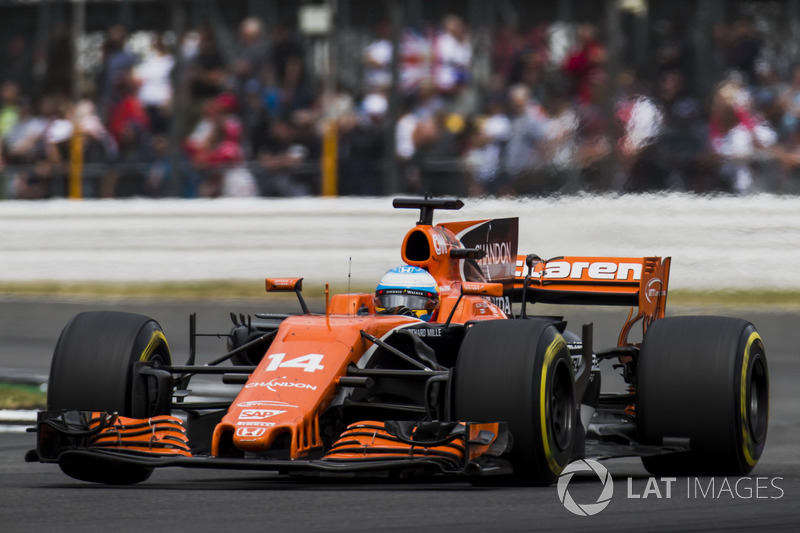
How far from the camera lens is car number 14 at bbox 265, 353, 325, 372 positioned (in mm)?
6646

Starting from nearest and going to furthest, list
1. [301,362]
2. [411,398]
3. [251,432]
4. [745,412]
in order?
[251,432] → [301,362] → [411,398] → [745,412]

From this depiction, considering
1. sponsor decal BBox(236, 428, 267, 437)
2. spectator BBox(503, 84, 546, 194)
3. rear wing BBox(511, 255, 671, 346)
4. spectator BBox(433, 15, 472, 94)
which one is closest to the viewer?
sponsor decal BBox(236, 428, 267, 437)

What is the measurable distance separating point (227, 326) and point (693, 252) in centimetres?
463

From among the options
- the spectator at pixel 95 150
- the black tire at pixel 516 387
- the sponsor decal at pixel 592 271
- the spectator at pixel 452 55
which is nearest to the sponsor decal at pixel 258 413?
the black tire at pixel 516 387

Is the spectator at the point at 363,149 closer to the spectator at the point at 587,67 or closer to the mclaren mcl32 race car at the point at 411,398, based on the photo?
the spectator at the point at 587,67

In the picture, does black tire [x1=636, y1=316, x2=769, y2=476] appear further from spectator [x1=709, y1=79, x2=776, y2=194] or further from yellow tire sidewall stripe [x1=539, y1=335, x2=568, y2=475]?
spectator [x1=709, y1=79, x2=776, y2=194]

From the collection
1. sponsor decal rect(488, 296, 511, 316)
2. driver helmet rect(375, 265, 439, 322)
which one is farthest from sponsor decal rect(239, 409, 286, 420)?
sponsor decal rect(488, 296, 511, 316)

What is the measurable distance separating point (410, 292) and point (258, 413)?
1.75 m

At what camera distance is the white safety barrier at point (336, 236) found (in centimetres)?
1471

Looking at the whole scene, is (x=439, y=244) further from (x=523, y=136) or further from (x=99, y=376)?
(x=523, y=136)

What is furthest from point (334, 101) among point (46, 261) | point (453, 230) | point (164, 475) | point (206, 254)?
point (164, 475)

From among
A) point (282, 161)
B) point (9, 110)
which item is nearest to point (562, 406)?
point (282, 161)

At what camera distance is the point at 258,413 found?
634 centimetres

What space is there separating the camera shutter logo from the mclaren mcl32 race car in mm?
84
